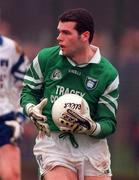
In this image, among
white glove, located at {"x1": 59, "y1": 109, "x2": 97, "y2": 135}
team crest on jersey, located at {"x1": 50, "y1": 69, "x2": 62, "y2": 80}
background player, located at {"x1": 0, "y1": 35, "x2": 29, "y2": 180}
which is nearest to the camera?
white glove, located at {"x1": 59, "y1": 109, "x2": 97, "y2": 135}

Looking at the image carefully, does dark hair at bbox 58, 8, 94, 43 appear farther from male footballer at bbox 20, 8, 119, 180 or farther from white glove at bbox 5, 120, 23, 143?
white glove at bbox 5, 120, 23, 143

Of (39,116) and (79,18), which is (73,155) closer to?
(39,116)

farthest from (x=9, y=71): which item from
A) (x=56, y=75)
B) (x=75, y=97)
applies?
(x=75, y=97)

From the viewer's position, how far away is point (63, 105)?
765 centimetres

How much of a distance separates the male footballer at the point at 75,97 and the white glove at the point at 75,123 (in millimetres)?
21

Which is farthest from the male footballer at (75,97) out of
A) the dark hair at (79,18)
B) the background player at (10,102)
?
the background player at (10,102)

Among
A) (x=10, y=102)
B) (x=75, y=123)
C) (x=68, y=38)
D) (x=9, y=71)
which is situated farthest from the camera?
(x=10, y=102)

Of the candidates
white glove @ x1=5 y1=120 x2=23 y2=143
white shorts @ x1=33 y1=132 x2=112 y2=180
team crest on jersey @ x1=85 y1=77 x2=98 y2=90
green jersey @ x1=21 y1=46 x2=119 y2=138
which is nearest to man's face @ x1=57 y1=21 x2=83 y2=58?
green jersey @ x1=21 y1=46 x2=119 y2=138

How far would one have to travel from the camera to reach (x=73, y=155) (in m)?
7.85

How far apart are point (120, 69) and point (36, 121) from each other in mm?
5081

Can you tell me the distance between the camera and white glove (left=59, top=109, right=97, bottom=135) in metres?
7.60

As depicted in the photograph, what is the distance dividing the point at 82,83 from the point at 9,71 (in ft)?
6.81

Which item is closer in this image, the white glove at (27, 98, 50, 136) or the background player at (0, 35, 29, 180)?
the white glove at (27, 98, 50, 136)

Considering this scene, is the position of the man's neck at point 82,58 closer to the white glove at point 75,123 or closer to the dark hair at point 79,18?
the dark hair at point 79,18
